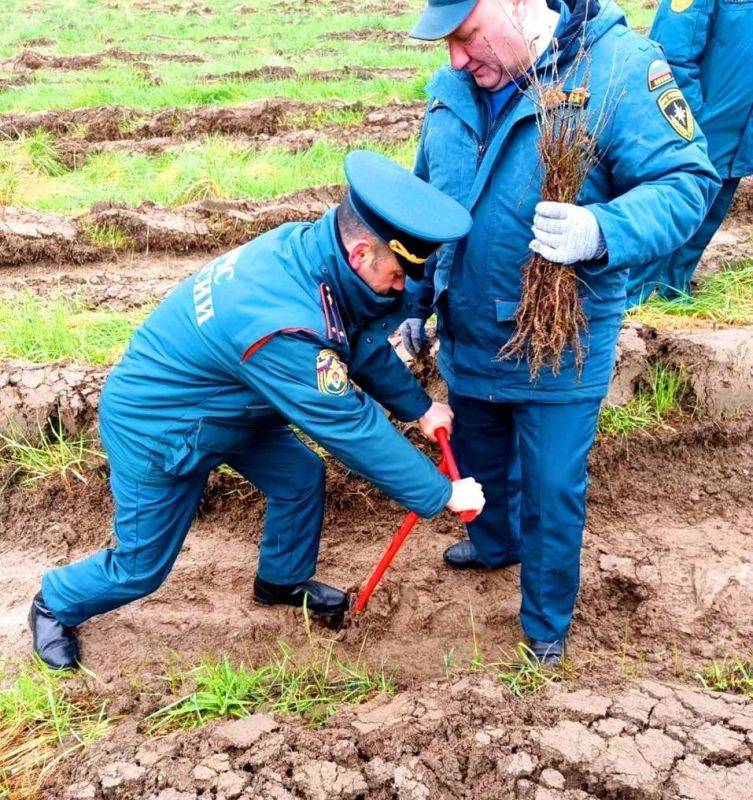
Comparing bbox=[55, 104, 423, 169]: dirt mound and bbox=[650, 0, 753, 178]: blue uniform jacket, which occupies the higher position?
bbox=[650, 0, 753, 178]: blue uniform jacket

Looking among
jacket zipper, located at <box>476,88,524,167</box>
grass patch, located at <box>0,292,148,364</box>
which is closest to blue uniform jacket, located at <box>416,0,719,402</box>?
jacket zipper, located at <box>476,88,524,167</box>

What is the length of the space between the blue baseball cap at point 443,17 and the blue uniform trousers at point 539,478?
1.07m

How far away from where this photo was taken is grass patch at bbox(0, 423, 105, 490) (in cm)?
359

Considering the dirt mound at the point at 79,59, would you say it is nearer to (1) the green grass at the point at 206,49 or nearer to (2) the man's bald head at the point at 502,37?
(1) the green grass at the point at 206,49

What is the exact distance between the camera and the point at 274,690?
2.76 meters

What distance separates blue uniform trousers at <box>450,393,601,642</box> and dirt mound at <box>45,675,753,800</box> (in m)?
0.42

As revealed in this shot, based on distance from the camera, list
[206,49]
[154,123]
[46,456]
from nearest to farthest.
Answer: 1. [46,456]
2. [154,123]
3. [206,49]

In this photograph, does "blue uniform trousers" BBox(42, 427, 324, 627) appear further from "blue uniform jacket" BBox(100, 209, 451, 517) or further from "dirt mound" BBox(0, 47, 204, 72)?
"dirt mound" BBox(0, 47, 204, 72)

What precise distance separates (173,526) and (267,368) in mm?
792

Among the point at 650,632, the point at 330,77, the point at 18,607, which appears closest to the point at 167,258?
the point at 18,607

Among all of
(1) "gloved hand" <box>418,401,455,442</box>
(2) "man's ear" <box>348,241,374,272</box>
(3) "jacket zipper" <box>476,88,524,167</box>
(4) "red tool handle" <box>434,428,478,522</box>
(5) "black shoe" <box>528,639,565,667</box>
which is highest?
(3) "jacket zipper" <box>476,88,524,167</box>

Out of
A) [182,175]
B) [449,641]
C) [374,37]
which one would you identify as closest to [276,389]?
[449,641]

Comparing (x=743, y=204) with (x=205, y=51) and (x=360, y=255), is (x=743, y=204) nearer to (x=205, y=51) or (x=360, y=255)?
(x=360, y=255)

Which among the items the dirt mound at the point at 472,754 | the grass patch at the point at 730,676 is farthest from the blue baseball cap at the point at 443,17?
the grass patch at the point at 730,676
